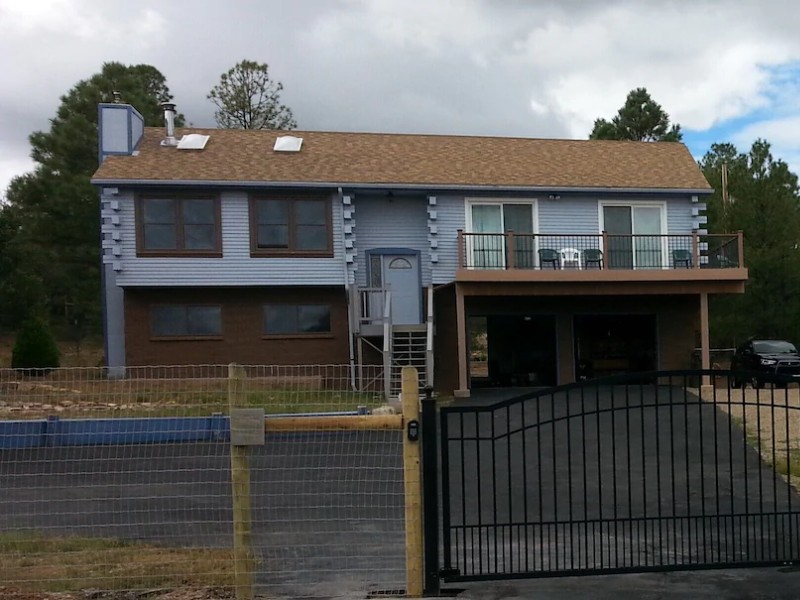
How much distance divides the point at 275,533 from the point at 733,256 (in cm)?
1662

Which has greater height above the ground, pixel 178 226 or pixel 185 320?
pixel 178 226

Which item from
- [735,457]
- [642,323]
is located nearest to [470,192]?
[642,323]

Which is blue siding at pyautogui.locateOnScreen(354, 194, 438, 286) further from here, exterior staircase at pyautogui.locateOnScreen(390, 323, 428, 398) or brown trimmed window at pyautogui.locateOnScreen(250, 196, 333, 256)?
exterior staircase at pyautogui.locateOnScreen(390, 323, 428, 398)

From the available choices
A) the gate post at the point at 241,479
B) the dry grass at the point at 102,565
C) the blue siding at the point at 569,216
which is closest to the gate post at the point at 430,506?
the gate post at the point at 241,479

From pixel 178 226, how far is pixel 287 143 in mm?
4205

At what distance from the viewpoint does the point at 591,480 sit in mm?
9672

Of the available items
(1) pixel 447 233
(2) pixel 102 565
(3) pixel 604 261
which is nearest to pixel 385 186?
(1) pixel 447 233

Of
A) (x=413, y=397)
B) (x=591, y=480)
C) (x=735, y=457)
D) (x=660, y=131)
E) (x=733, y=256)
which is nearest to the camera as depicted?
(x=413, y=397)

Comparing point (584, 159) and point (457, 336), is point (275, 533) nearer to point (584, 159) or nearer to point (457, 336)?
point (457, 336)

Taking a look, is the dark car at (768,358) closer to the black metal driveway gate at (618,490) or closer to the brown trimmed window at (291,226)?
the black metal driveway gate at (618,490)

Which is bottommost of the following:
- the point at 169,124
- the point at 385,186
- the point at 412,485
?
the point at 412,485

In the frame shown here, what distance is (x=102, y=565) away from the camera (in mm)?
5598

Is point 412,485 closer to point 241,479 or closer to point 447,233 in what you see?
point 241,479

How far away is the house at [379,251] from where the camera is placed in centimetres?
1870
